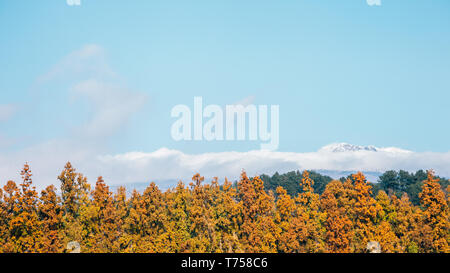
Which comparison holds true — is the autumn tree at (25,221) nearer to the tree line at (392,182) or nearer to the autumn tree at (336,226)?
the autumn tree at (336,226)

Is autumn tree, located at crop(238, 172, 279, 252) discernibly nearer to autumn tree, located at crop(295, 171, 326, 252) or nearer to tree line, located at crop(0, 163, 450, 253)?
tree line, located at crop(0, 163, 450, 253)

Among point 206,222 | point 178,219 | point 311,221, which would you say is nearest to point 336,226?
point 311,221

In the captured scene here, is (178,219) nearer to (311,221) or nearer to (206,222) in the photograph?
(206,222)

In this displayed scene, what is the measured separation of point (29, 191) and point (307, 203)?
80.0 feet

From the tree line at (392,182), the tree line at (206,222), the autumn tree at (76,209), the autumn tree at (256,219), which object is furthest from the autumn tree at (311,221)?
the tree line at (392,182)

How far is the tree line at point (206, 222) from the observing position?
35.5 metres

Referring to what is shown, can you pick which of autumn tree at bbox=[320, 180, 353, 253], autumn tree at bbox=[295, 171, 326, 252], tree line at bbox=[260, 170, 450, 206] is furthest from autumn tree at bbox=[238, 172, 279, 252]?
tree line at bbox=[260, 170, 450, 206]

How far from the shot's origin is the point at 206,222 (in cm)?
3722

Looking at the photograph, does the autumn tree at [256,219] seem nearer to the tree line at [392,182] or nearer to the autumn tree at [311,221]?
the autumn tree at [311,221]

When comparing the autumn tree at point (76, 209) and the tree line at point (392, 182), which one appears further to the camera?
the tree line at point (392, 182)
